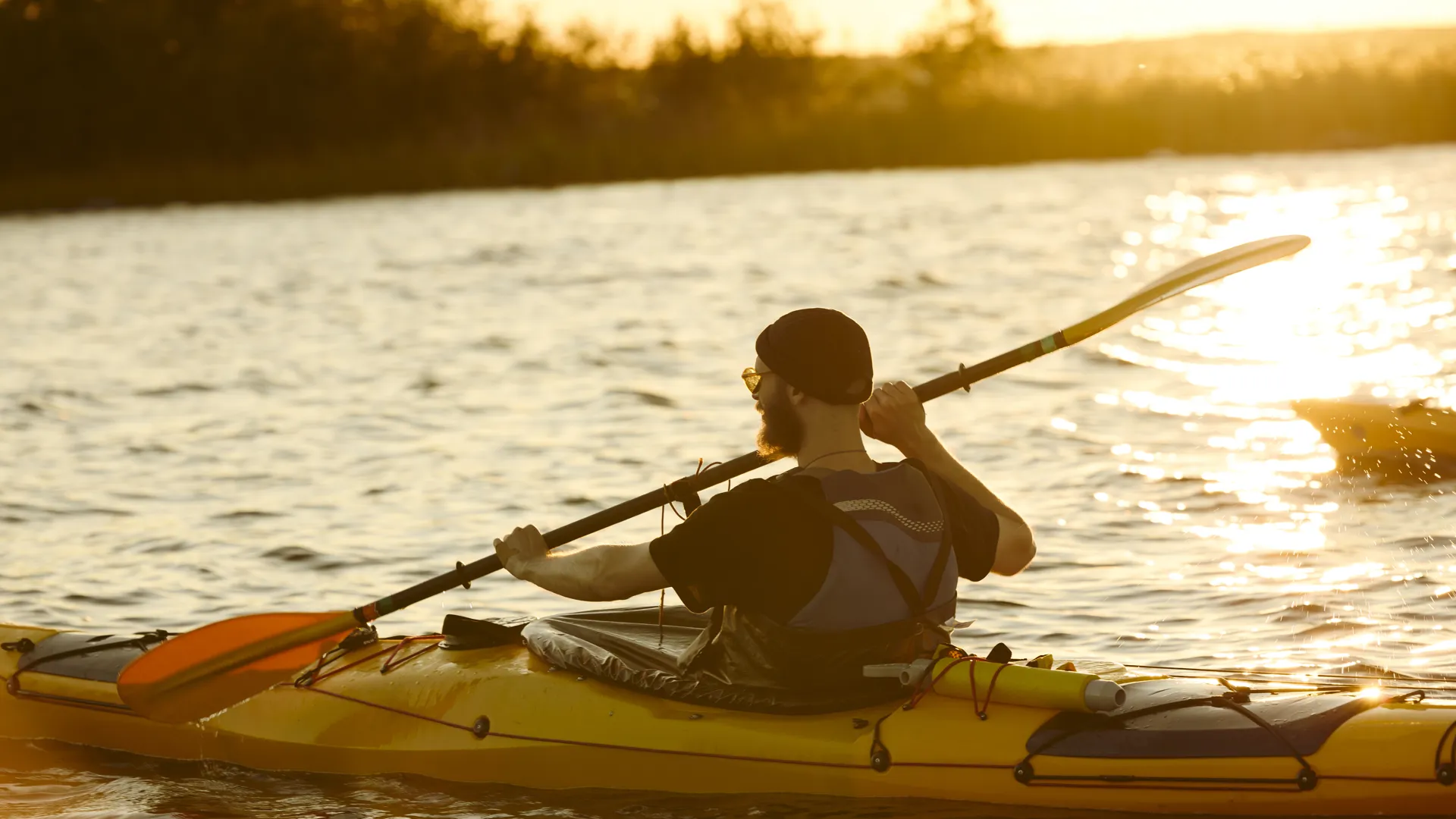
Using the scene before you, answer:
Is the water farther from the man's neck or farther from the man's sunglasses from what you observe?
the man's sunglasses

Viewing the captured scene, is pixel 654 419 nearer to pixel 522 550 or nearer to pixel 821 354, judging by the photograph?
pixel 522 550

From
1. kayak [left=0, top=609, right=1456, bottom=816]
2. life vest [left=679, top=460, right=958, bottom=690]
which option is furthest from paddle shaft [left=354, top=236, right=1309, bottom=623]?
life vest [left=679, top=460, right=958, bottom=690]

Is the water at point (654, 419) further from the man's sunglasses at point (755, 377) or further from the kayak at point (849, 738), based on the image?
the man's sunglasses at point (755, 377)

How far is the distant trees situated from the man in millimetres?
29726

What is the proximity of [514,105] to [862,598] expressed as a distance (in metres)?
39.3

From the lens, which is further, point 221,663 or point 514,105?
point 514,105

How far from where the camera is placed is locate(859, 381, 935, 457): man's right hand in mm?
4082

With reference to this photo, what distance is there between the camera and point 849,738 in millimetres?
4152

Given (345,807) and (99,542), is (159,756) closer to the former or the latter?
(345,807)

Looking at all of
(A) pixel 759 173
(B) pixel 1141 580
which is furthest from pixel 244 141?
(B) pixel 1141 580

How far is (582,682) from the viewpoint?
15.1 ft

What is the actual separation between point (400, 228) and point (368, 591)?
21654 mm

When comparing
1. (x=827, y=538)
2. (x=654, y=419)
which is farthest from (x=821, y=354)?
(x=654, y=419)

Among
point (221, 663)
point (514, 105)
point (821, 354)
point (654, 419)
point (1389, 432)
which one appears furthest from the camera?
point (514, 105)
